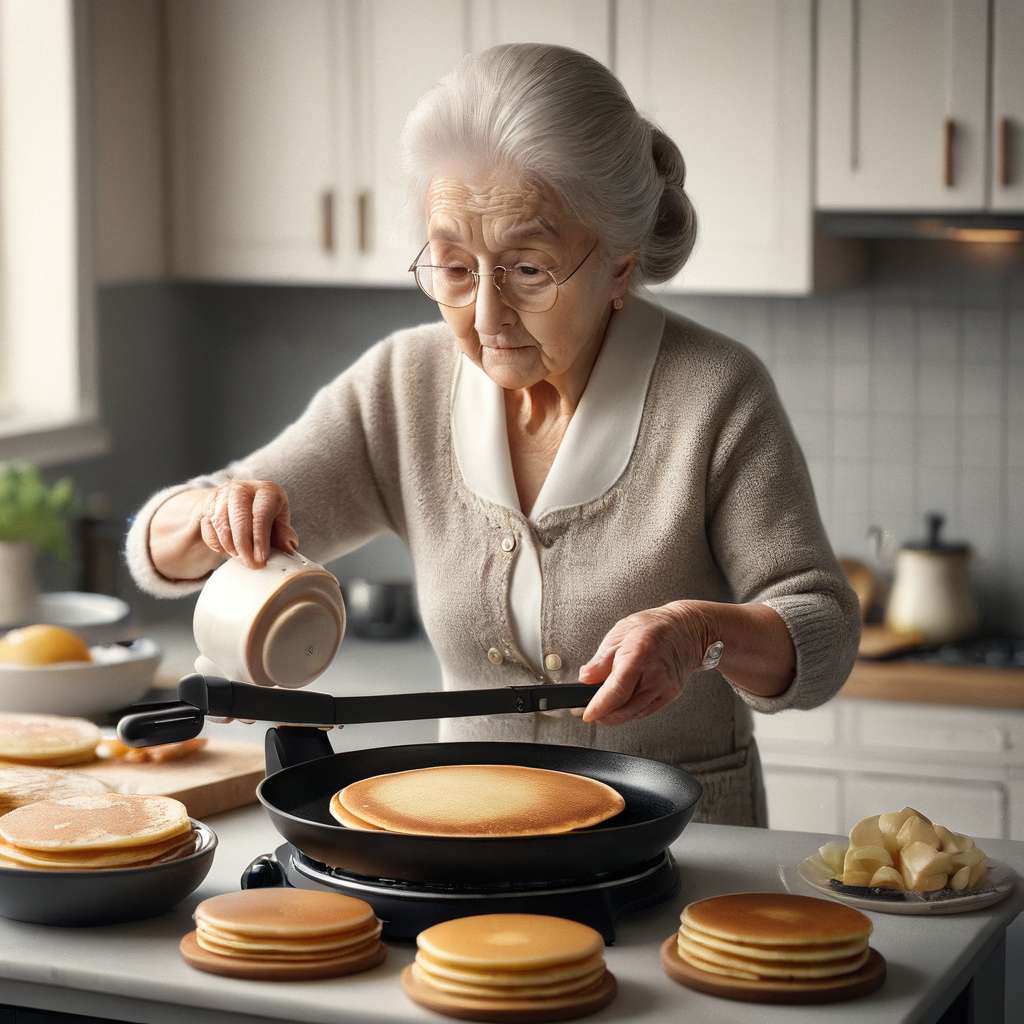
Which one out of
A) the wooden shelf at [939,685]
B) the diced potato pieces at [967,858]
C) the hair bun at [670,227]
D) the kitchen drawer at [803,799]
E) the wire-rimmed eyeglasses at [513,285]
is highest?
the hair bun at [670,227]

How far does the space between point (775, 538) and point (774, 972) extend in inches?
25.6

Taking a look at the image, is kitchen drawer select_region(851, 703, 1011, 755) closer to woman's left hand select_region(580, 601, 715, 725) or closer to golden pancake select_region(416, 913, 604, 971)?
woman's left hand select_region(580, 601, 715, 725)

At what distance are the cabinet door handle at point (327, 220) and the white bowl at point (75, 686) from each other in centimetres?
144

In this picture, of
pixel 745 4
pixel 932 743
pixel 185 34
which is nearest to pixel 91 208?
pixel 185 34

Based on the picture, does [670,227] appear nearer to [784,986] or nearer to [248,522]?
[248,522]

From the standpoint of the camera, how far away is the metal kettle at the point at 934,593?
3.31 m

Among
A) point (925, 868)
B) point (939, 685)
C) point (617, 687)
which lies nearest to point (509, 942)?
point (617, 687)

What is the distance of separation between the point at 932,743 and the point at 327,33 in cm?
184

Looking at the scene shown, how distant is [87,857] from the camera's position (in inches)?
54.0

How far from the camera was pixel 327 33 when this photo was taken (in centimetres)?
347

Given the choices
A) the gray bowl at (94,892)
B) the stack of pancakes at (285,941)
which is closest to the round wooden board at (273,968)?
the stack of pancakes at (285,941)

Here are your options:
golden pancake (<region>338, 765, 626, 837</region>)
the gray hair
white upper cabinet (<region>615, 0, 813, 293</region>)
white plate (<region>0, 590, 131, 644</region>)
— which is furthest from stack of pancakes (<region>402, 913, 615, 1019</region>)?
white upper cabinet (<region>615, 0, 813, 293</region>)

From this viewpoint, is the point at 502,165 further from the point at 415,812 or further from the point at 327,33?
the point at 327,33

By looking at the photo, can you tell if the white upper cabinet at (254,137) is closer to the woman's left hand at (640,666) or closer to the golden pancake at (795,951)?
the woman's left hand at (640,666)
